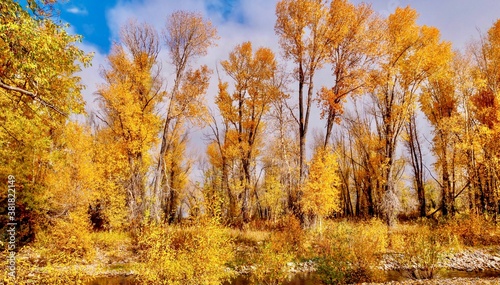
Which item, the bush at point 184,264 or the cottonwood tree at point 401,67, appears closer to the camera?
the bush at point 184,264

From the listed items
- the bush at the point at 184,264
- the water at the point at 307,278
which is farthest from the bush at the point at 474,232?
the bush at the point at 184,264

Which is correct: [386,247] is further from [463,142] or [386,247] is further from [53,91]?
[53,91]

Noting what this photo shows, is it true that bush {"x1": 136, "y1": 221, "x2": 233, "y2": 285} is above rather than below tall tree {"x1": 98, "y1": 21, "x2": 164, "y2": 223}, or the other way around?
below

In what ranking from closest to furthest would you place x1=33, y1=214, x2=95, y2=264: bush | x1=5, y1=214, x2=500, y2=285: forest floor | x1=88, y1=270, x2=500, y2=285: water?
x1=5, y1=214, x2=500, y2=285: forest floor → x1=88, y1=270, x2=500, y2=285: water → x1=33, y1=214, x2=95, y2=264: bush

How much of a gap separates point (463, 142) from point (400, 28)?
9.20 m

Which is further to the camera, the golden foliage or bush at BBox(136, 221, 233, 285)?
the golden foliage

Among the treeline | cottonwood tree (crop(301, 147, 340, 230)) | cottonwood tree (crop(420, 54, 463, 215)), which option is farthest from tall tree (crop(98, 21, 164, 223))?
cottonwood tree (crop(420, 54, 463, 215))

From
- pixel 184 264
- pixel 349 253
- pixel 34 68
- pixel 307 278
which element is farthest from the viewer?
pixel 307 278

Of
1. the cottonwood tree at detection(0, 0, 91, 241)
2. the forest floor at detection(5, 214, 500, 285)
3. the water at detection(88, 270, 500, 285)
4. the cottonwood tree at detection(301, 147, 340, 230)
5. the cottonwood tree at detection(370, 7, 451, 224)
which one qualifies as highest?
the cottonwood tree at detection(370, 7, 451, 224)

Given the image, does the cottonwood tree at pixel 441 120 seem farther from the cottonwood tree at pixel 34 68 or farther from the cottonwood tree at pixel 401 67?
the cottonwood tree at pixel 34 68

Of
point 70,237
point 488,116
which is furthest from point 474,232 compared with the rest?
point 70,237

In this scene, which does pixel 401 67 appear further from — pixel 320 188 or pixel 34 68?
pixel 34 68

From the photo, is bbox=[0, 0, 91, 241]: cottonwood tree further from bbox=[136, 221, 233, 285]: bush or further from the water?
the water

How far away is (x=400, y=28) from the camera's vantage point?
21.7m
